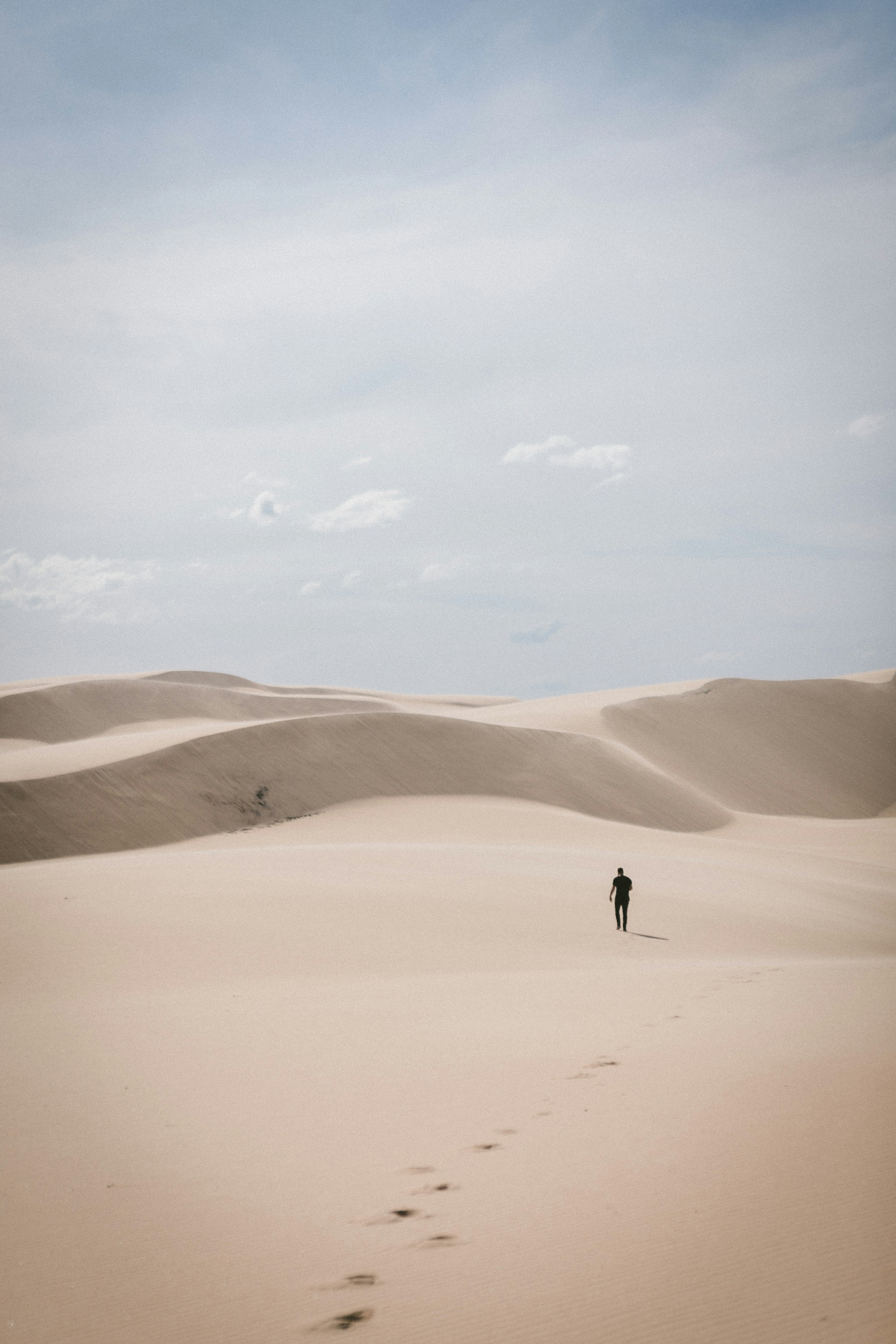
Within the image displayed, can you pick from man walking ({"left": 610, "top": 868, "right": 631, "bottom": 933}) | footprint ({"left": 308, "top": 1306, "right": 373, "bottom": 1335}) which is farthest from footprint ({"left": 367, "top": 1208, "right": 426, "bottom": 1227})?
man walking ({"left": 610, "top": 868, "right": 631, "bottom": 933})

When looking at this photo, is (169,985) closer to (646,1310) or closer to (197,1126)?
(197,1126)

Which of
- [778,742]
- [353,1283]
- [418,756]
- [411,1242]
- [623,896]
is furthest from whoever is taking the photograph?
[778,742]

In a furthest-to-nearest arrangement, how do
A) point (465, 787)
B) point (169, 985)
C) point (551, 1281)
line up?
point (465, 787) < point (169, 985) < point (551, 1281)

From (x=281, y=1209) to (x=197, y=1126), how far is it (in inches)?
52.7

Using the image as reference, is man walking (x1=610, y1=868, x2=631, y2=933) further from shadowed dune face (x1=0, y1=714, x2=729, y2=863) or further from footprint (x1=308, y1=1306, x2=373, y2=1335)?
shadowed dune face (x1=0, y1=714, x2=729, y2=863)

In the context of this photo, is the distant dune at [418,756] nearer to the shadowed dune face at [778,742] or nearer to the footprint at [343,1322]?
the shadowed dune face at [778,742]

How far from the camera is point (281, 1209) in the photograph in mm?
4496

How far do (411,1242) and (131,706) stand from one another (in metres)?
55.2

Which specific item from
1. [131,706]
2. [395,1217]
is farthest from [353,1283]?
[131,706]

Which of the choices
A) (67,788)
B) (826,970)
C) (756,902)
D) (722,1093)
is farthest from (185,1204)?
(67,788)

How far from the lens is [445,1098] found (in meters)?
6.04

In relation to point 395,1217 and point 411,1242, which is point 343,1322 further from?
point 395,1217

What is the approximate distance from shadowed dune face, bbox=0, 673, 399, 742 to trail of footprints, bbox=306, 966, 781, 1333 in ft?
149

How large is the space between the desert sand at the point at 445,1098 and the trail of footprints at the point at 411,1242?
19 mm
